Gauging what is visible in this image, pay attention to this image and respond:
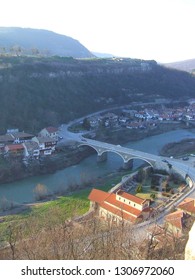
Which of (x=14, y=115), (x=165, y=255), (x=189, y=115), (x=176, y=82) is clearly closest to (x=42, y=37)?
(x=176, y=82)

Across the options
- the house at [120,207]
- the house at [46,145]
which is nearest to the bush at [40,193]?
the house at [120,207]

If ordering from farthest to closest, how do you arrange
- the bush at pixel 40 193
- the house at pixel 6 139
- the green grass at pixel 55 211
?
the house at pixel 6 139 < the bush at pixel 40 193 < the green grass at pixel 55 211

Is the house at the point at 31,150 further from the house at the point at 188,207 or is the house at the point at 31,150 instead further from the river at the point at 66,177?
the house at the point at 188,207

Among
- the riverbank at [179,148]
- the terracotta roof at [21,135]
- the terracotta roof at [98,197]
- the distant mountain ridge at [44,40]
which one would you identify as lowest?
the riverbank at [179,148]

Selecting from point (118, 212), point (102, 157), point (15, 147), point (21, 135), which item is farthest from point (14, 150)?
point (118, 212)

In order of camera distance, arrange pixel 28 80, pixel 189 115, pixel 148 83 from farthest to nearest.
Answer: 1. pixel 148 83
2. pixel 189 115
3. pixel 28 80
